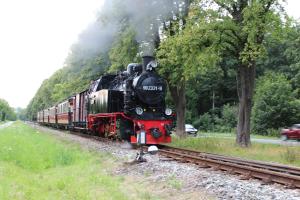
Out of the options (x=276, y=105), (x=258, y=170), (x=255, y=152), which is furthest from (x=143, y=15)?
(x=276, y=105)

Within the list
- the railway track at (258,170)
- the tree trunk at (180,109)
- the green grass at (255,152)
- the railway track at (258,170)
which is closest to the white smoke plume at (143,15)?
the tree trunk at (180,109)

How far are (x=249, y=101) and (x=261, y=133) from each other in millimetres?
25139

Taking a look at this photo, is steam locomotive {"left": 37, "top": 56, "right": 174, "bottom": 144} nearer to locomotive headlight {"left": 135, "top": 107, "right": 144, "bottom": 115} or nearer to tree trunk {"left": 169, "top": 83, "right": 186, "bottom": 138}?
locomotive headlight {"left": 135, "top": 107, "right": 144, "bottom": 115}

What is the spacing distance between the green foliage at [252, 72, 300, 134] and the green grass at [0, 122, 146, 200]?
2932cm

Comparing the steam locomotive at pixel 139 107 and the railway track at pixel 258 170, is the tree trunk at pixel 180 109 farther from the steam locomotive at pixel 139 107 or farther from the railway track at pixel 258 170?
the railway track at pixel 258 170

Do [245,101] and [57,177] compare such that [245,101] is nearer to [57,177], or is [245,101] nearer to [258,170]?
[258,170]

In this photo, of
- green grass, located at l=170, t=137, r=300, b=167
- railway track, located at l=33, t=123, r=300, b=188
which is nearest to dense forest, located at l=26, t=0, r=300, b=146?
green grass, located at l=170, t=137, r=300, b=167

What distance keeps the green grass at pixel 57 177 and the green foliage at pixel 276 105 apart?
96.2 ft

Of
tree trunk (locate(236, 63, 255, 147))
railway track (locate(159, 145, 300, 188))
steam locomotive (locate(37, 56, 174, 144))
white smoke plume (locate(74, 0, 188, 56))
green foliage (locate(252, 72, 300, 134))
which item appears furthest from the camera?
green foliage (locate(252, 72, 300, 134))

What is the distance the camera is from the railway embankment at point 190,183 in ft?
30.6

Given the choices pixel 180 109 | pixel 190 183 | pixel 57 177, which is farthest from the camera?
pixel 180 109

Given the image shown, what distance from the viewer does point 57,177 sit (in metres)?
13.1

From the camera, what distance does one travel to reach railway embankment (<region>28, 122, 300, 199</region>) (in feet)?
30.6

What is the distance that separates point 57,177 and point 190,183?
4267mm
